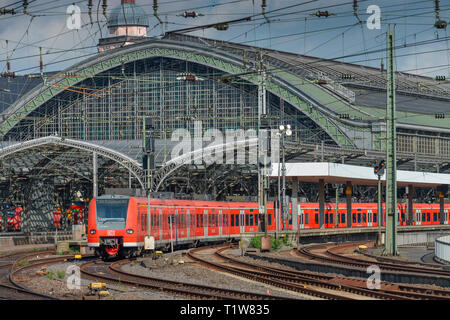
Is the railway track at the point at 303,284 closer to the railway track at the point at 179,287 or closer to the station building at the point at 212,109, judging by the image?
the railway track at the point at 179,287

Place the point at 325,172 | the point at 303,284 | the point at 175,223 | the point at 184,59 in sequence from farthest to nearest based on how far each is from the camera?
the point at 184,59, the point at 325,172, the point at 175,223, the point at 303,284

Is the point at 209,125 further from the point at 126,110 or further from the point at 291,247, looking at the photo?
the point at 291,247

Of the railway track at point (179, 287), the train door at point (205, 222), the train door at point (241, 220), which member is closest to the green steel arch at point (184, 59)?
the train door at point (241, 220)

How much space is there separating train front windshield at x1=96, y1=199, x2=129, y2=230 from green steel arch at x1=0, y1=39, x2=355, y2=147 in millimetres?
57121

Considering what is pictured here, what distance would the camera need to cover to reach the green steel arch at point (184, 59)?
9856 cm

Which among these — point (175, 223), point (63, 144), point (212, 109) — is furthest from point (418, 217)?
point (175, 223)

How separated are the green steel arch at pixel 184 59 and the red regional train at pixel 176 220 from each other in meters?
24.1

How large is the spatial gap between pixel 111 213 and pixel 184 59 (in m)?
67.8

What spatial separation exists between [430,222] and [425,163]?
9.48m

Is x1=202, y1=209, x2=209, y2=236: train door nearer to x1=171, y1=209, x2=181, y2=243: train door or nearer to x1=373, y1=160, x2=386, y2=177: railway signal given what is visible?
x1=171, y1=209, x2=181, y2=243: train door

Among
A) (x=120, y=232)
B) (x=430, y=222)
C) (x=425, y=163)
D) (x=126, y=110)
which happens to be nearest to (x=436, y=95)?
(x=425, y=163)

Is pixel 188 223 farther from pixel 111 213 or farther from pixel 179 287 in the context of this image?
pixel 179 287

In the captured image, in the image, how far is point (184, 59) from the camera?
104m

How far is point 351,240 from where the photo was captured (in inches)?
2702
